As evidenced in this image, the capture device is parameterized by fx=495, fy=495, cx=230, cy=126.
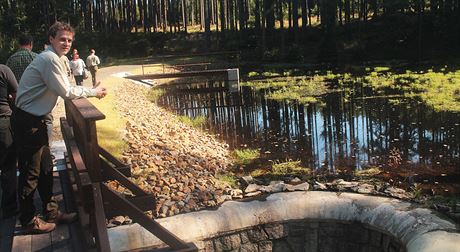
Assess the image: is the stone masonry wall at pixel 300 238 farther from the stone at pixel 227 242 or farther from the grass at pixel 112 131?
the grass at pixel 112 131

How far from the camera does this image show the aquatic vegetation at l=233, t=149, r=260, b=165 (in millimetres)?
10469

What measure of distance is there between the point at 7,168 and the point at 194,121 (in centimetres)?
997

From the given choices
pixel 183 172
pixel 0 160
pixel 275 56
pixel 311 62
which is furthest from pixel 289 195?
pixel 275 56

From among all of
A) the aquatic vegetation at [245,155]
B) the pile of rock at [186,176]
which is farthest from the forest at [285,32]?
the pile of rock at [186,176]

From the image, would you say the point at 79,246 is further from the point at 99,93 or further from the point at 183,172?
the point at 183,172

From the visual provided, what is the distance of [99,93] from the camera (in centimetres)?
453

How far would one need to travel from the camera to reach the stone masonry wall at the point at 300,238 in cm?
593

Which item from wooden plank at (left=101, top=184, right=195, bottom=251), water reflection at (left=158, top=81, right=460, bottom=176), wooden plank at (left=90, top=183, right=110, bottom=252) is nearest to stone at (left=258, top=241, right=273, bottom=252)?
wooden plank at (left=101, top=184, right=195, bottom=251)

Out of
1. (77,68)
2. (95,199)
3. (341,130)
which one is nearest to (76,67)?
(77,68)

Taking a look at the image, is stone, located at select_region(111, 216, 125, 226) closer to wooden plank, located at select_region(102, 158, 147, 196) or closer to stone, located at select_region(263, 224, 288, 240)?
wooden plank, located at select_region(102, 158, 147, 196)

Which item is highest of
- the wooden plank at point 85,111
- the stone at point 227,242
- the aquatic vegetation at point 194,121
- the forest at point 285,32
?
the forest at point 285,32

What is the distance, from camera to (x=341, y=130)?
13008 mm

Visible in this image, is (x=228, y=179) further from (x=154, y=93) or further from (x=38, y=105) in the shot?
(x=154, y=93)

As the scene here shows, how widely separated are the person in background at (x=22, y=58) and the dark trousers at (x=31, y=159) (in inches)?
48.7
